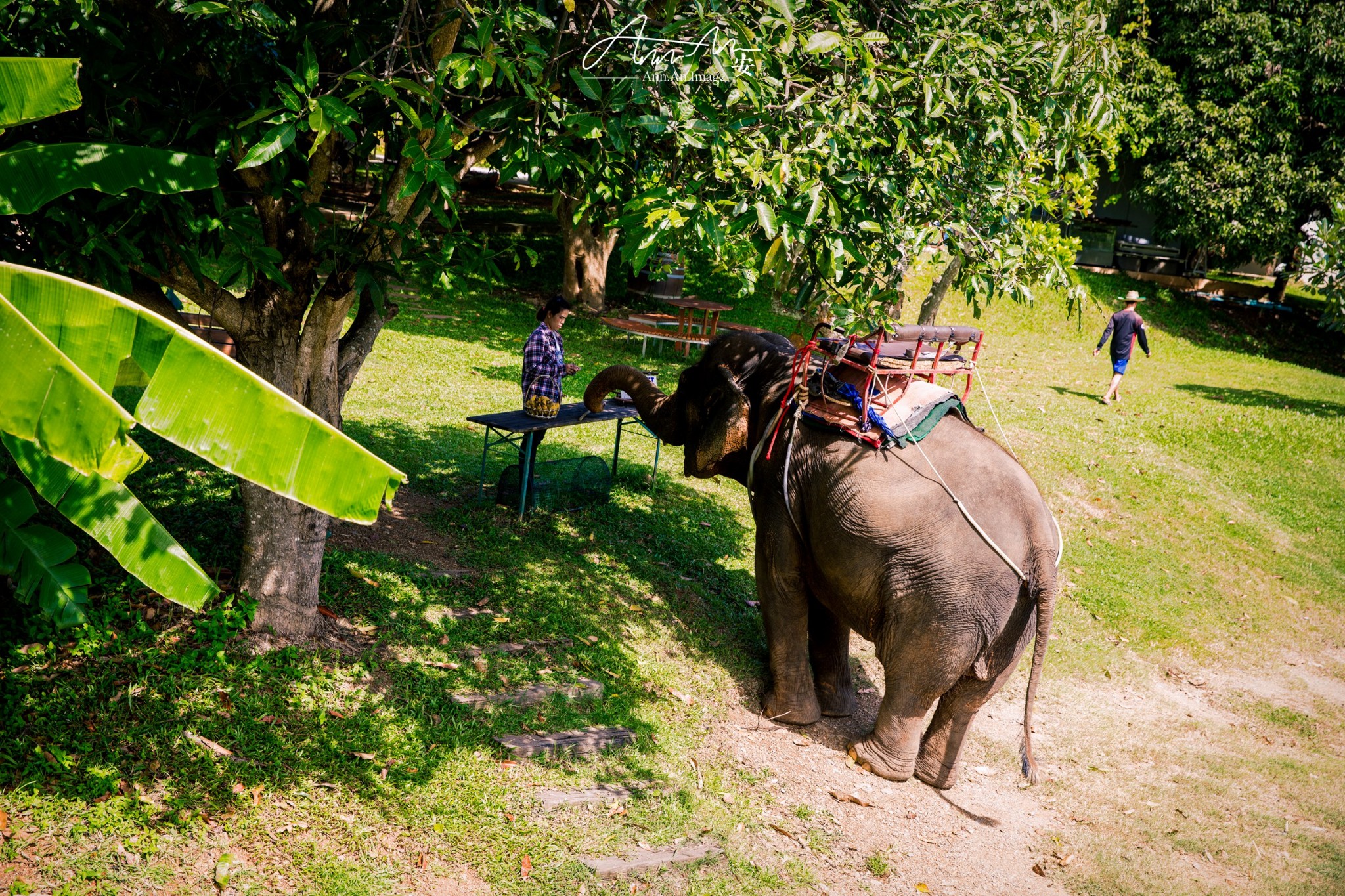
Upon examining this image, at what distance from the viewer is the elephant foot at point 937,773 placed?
247 inches

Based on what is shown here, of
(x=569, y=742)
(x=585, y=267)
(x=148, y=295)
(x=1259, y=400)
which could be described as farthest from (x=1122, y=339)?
(x=148, y=295)

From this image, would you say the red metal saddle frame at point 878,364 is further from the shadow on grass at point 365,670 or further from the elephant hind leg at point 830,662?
the shadow on grass at point 365,670

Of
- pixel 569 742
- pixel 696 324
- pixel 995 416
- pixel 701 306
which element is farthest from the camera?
pixel 696 324

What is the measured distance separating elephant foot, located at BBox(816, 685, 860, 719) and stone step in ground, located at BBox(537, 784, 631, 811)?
208 cm

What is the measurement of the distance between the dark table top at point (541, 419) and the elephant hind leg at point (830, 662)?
85.7 inches

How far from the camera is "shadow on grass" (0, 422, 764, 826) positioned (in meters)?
4.84

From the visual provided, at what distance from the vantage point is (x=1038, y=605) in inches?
231

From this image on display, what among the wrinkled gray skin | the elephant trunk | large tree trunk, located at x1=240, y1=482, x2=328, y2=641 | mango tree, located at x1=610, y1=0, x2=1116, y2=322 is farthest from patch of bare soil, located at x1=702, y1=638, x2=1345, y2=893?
mango tree, located at x1=610, y1=0, x2=1116, y2=322

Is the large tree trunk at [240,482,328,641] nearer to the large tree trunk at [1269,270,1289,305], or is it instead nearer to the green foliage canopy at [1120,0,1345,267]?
the green foliage canopy at [1120,0,1345,267]

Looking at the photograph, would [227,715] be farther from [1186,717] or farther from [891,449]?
[1186,717]

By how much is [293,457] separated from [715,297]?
763 inches

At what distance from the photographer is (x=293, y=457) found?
3.25 m

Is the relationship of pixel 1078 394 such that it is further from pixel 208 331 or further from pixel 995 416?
pixel 208 331

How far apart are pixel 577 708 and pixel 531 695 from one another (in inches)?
12.1
